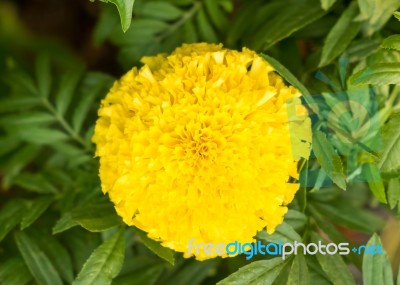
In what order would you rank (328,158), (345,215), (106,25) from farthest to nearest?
(106,25)
(345,215)
(328,158)

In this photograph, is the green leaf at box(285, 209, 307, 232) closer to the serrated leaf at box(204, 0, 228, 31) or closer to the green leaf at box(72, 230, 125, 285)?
the green leaf at box(72, 230, 125, 285)

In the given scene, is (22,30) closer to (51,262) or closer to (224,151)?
(51,262)

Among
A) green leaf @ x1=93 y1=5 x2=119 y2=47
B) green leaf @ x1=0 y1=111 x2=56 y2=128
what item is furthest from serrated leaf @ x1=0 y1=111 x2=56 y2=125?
green leaf @ x1=93 y1=5 x2=119 y2=47

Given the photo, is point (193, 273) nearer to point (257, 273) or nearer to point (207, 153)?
point (257, 273)

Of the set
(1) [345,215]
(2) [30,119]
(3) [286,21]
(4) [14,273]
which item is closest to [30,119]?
(2) [30,119]

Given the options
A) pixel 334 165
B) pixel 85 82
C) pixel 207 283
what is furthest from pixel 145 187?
pixel 85 82
